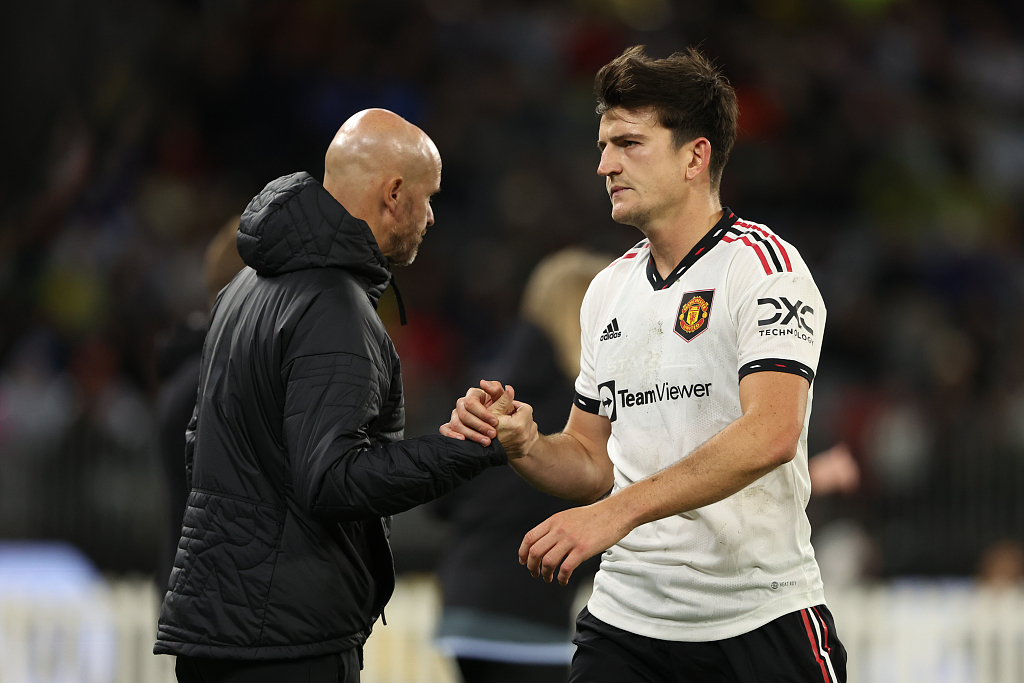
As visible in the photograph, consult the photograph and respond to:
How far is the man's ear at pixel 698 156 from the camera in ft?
10.8

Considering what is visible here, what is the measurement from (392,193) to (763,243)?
3.50 ft

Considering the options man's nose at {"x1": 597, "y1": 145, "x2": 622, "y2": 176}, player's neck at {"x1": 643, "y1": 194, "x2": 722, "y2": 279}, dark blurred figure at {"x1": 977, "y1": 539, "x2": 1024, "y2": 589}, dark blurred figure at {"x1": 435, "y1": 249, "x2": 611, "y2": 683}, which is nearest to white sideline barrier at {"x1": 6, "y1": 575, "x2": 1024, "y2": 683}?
dark blurred figure at {"x1": 977, "y1": 539, "x2": 1024, "y2": 589}

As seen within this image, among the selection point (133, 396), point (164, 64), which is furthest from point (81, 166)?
point (133, 396)

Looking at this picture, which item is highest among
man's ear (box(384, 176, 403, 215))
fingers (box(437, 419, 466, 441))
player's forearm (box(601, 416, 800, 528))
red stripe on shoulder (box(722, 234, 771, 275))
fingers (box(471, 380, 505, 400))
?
man's ear (box(384, 176, 403, 215))

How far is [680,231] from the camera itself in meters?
3.30

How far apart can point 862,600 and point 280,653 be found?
17.9 feet

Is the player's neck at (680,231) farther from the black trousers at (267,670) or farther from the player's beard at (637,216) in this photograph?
the black trousers at (267,670)

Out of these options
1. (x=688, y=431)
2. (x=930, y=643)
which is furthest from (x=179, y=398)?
(x=930, y=643)

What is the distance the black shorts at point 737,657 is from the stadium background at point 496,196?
5.63 meters

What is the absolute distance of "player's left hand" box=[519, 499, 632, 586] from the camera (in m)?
2.72

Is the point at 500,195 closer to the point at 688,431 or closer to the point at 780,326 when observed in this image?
the point at 688,431

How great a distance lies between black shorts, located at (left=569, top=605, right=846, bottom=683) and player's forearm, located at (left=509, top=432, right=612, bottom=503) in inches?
18.0

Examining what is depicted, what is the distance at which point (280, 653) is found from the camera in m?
2.90

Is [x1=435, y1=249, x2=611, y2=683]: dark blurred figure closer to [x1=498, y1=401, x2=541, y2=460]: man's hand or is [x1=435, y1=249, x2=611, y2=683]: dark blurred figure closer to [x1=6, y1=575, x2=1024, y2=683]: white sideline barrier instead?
[x1=498, y1=401, x2=541, y2=460]: man's hand
